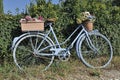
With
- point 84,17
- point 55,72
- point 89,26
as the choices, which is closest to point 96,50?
point 89,26

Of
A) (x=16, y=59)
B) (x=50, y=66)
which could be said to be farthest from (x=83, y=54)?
(x=16, y=59)

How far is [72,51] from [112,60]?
0.95m

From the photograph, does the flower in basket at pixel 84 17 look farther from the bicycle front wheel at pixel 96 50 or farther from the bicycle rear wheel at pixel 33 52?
the bicycle rear wheel at pixel 33 52

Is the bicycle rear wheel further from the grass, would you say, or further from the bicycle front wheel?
the bicycle front wheel

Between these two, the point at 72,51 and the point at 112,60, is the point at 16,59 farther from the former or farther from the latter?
the point at 112,60

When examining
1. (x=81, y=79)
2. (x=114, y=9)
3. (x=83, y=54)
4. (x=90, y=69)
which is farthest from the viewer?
(x=114, y=9)

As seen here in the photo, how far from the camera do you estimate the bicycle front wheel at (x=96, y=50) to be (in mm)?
8555

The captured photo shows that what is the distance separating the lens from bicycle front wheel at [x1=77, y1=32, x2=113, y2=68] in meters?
8.55

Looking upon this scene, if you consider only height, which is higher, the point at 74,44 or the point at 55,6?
the point at 55,6

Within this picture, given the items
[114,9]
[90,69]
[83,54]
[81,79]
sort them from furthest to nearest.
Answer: [114,9], [83,54], [90,69], [81,79]

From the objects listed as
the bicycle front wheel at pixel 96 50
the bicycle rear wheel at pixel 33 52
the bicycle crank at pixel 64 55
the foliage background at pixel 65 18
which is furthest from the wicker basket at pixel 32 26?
the bicycle front wheel at pixel 96 50

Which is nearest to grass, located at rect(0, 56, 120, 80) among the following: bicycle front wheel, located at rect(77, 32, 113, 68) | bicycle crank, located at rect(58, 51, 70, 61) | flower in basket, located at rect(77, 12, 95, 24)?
bicycle crank, located at rect(58, 51, 70, 61)

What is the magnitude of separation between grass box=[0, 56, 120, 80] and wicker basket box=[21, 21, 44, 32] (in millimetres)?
794

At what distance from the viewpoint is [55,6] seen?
8727mm
